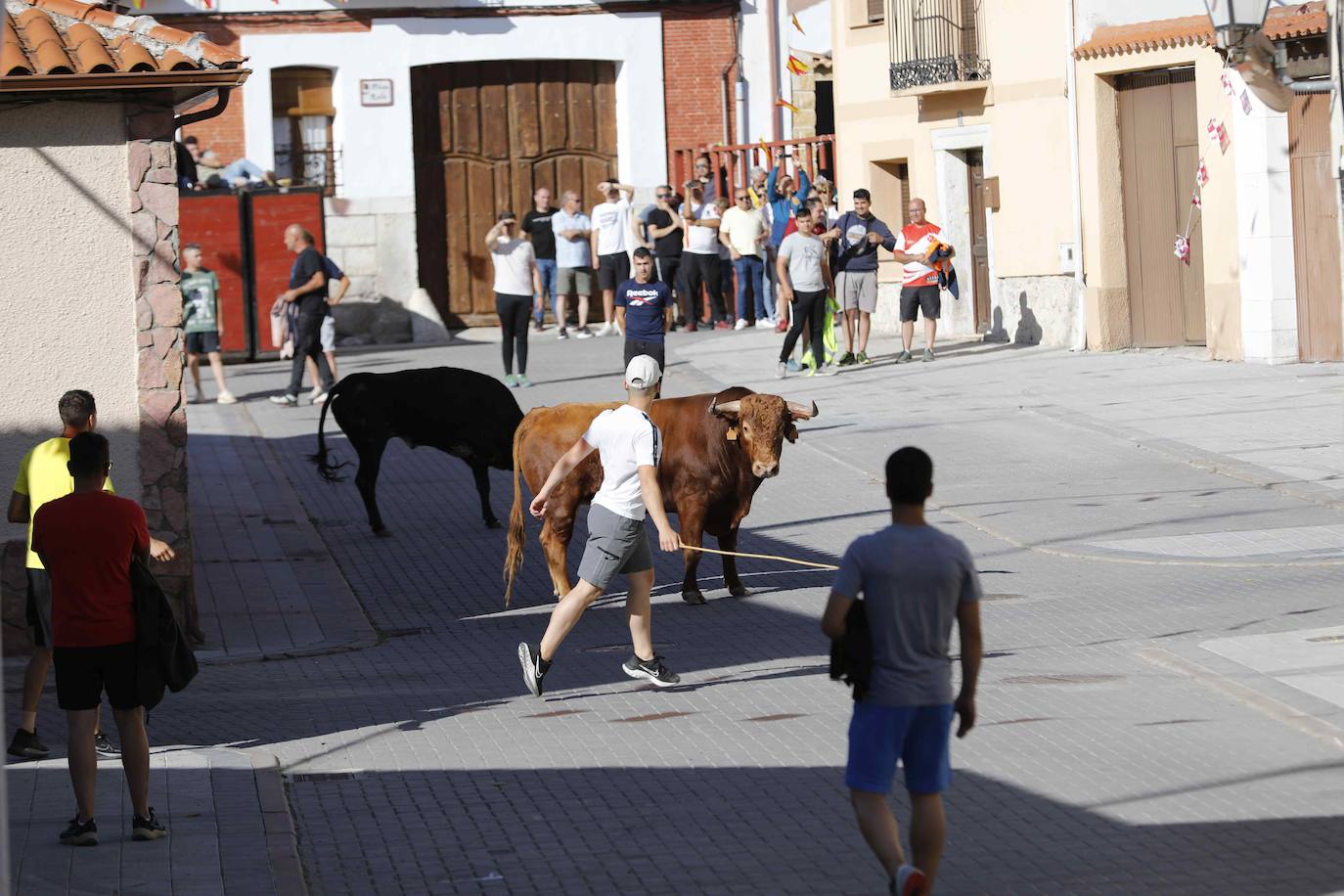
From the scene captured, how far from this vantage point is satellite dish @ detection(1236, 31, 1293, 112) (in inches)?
789

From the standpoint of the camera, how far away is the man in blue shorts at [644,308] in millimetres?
19016

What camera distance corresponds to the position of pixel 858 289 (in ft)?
76.5

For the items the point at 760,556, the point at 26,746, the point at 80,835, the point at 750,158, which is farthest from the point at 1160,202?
the point at 80,835

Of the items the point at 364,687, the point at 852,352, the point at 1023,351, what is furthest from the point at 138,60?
the point at 1023,351

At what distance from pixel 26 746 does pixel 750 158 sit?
905 inches

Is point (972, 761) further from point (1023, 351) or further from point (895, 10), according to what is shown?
point (895, 10)

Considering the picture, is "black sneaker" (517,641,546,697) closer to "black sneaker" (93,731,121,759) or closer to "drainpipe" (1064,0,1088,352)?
"black sneaker" (93,731,121,759)

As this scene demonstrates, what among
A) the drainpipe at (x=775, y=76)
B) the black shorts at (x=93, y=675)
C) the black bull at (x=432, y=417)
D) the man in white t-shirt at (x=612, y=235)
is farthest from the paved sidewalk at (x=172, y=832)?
the drainpipe at (x=775, y=76)

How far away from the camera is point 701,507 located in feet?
40.4

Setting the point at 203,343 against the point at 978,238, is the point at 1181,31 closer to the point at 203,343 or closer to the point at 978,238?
the point at 978,238

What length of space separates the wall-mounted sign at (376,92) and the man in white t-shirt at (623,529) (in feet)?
69.5

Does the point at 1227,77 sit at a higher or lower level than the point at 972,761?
higher

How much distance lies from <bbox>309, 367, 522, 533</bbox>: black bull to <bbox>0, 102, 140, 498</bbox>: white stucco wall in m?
3.64

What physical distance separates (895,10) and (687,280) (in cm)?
460
